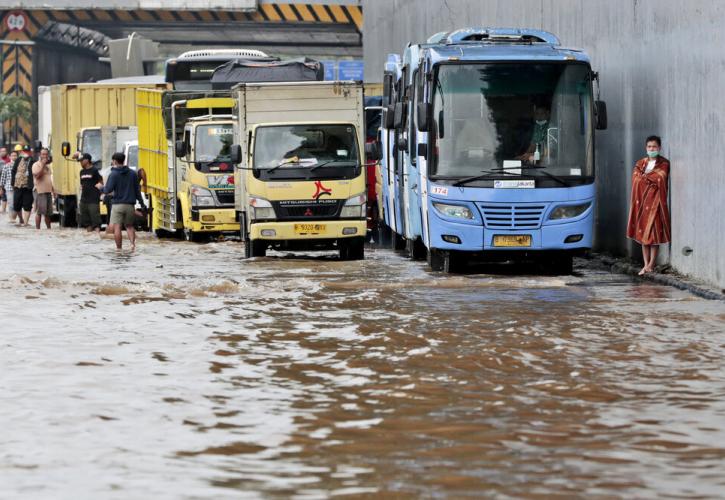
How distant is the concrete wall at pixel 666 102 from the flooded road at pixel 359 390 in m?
1.33

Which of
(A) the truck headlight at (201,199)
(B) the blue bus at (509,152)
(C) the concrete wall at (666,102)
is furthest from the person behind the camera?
(A) the truck headlight at (201,199)

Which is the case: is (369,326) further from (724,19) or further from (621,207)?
(621,207)

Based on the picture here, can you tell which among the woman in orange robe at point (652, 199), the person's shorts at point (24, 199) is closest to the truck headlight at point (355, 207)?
the woman in orange robe at point (652, 199)

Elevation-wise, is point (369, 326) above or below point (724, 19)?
below

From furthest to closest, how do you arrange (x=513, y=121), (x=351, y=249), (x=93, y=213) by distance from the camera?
(x=93, y=213)
(x=351, y=249)
(x=513, y=121)

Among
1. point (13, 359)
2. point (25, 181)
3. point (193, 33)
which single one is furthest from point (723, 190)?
point (193, 33)

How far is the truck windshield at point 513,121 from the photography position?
22.1 meters

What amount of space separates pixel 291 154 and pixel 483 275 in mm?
4462

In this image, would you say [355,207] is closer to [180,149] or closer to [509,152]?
[509,152]

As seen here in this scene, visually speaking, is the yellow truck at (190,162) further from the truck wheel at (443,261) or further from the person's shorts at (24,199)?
the truck wheel at (443,261)

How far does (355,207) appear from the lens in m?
25.4

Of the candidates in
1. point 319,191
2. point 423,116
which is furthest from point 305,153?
point 423,116

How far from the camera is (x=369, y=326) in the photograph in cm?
1561

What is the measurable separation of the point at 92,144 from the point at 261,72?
6788 mm
